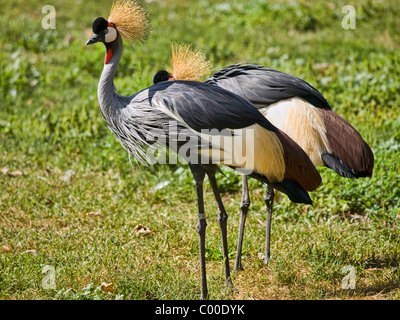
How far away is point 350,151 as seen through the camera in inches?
158

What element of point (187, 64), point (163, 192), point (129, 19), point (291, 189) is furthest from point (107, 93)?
point (163, 192)

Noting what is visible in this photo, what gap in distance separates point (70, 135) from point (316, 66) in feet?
11.6

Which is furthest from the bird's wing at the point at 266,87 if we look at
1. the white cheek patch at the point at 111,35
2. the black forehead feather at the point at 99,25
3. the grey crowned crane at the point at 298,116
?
the black forehead feather at the point at 99,25

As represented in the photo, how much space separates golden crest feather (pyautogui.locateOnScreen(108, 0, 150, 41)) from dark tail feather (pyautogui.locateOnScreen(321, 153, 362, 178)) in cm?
154

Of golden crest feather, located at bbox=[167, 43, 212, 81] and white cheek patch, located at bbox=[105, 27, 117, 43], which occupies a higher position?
white cheek patch, located at bbox=[105, 27, 117, 43]

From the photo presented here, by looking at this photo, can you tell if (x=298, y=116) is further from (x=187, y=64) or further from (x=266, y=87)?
(x=187, y=64)

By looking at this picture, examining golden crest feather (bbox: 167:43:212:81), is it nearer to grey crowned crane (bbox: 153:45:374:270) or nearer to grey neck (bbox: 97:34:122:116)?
grey crowned crane (bbox: 153:45:374:270)

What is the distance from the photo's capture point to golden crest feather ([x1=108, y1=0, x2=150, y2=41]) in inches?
154

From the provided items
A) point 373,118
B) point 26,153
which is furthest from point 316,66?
point 26,153

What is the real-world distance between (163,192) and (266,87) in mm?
1755

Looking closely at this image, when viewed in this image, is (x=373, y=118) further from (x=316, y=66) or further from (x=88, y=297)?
(x=88, y=297)

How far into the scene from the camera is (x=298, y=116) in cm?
418

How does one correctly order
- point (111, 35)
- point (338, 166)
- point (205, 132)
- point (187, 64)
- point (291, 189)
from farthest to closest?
point (187, 64)
point (338, 166)
point (111, 35)
point (291, 189)
point (205, 132)

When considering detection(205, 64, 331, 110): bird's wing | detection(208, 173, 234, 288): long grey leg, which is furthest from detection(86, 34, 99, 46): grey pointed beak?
detection(208, 173, 234, 288): long grey leg
